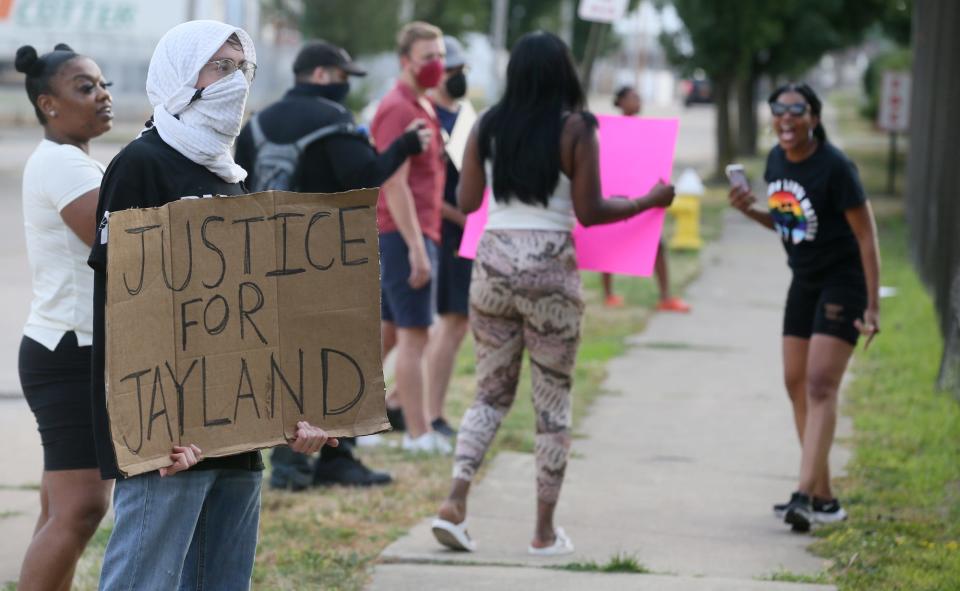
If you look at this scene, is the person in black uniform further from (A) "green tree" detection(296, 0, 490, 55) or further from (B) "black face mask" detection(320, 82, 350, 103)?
(A) "green tree" detection(296, 0, 490, 55)

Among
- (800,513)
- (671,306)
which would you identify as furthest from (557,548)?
(671,306)

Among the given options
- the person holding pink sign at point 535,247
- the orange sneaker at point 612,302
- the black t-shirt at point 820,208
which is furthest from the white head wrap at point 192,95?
the orange sneaker at point 612,302

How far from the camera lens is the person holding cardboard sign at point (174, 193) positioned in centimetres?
314

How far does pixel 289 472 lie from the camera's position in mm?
6426

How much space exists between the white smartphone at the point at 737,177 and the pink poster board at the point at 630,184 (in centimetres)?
43

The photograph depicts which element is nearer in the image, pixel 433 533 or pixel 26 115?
pixel 433 533

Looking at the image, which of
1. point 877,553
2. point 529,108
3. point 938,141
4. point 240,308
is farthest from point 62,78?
point 938,141

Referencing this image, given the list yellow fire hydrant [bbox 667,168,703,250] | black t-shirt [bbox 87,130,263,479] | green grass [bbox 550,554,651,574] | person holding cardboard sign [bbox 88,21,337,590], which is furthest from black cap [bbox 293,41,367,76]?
yellow fire hydrant [bbox 667,168,703,250]

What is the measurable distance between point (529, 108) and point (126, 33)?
108 ft

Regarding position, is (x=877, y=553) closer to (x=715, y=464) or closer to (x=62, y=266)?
(x=715, y=464)

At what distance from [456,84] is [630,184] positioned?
221cm

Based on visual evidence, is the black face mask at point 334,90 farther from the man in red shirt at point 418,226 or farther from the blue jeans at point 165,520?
the blue jeans at point 165,520

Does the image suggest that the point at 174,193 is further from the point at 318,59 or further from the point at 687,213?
the point at 687,213

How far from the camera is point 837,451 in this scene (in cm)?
749
